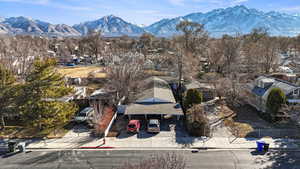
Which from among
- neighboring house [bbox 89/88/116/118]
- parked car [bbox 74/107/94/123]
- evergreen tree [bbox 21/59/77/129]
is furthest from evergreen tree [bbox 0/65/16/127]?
neighboring house [bbox 89/88/116/118]

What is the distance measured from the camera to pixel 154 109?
2470cm

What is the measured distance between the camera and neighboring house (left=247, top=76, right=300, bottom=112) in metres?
26.3

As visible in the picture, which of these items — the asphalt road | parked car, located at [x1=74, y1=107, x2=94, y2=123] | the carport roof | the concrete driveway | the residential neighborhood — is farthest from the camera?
parked car, located at [x1=74, y1=107, x2=94, y2=123]

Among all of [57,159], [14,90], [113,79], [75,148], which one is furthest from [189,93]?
[14,90]

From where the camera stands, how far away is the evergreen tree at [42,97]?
2039 centimetres

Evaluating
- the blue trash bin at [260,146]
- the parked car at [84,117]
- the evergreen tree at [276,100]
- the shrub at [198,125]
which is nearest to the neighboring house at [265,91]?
the evergreen tree at [276,100]

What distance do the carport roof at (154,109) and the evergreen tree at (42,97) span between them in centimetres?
770

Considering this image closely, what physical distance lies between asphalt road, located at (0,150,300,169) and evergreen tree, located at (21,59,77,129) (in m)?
3.74

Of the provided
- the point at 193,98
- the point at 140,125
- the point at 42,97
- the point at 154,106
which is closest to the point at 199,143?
the point at 140,125

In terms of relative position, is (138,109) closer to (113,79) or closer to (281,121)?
(113,79)

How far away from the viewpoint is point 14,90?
21.9 m

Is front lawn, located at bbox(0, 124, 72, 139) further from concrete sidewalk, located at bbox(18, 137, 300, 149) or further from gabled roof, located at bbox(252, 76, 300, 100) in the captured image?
gabled roof, located at bbox(252, 76, 300, 100)

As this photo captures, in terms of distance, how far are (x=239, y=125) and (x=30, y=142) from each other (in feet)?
74.8

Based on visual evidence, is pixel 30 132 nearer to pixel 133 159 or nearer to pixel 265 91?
pixel 133 159
